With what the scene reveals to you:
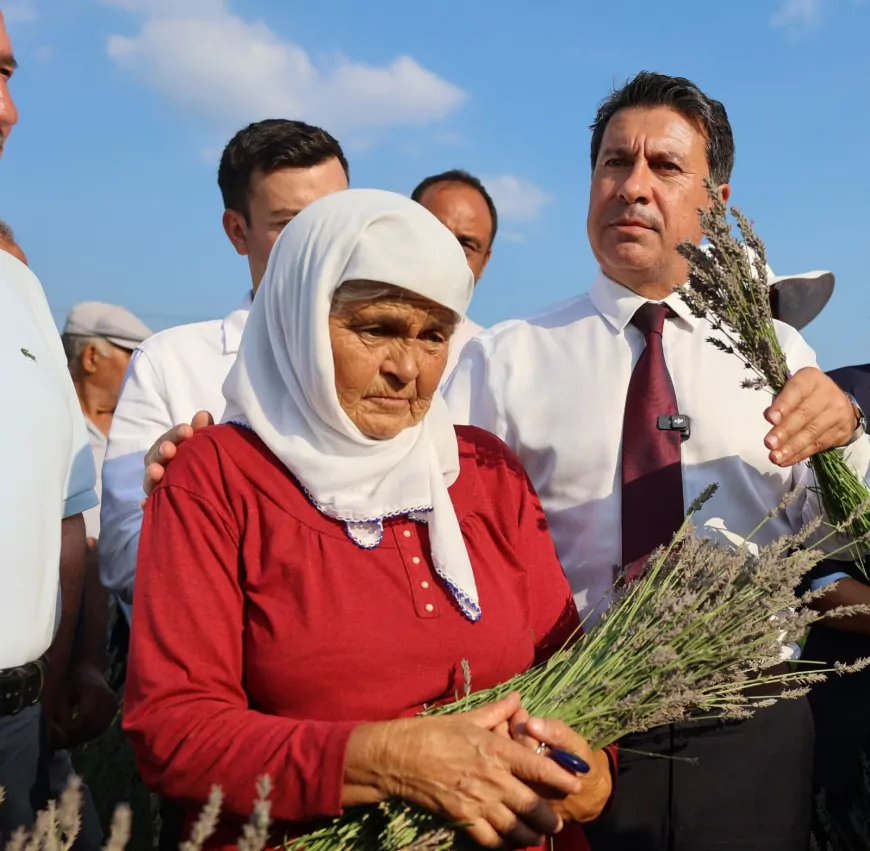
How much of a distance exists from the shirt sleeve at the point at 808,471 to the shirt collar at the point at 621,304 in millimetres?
285

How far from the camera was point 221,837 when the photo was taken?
6.51 ft

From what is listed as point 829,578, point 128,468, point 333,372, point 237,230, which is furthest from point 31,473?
point 829,578

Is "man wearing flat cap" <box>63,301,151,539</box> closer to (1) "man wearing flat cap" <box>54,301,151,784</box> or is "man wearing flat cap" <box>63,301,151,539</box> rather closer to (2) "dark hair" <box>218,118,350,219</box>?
(1) "man wearing flat cap" <box>54,301,151,784</box>

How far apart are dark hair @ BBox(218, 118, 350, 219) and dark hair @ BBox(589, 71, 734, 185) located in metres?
1.19

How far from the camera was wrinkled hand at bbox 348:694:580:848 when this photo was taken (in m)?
1.87

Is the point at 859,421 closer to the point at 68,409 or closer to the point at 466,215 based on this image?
the point at 68,409

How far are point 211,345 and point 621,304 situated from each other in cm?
150

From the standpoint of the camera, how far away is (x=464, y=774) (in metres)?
1.88

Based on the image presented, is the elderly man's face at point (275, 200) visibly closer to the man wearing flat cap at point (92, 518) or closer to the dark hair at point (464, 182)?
the man wearing flat cap at point (92, 518)

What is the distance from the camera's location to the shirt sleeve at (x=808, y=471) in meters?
2.79

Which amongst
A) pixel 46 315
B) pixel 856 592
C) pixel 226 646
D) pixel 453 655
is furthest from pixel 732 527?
pixel 46 315

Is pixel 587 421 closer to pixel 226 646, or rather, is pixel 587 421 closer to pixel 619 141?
pixel 619 141

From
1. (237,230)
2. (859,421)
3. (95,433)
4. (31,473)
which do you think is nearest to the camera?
(31,473)

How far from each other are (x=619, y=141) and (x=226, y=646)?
205 cm
